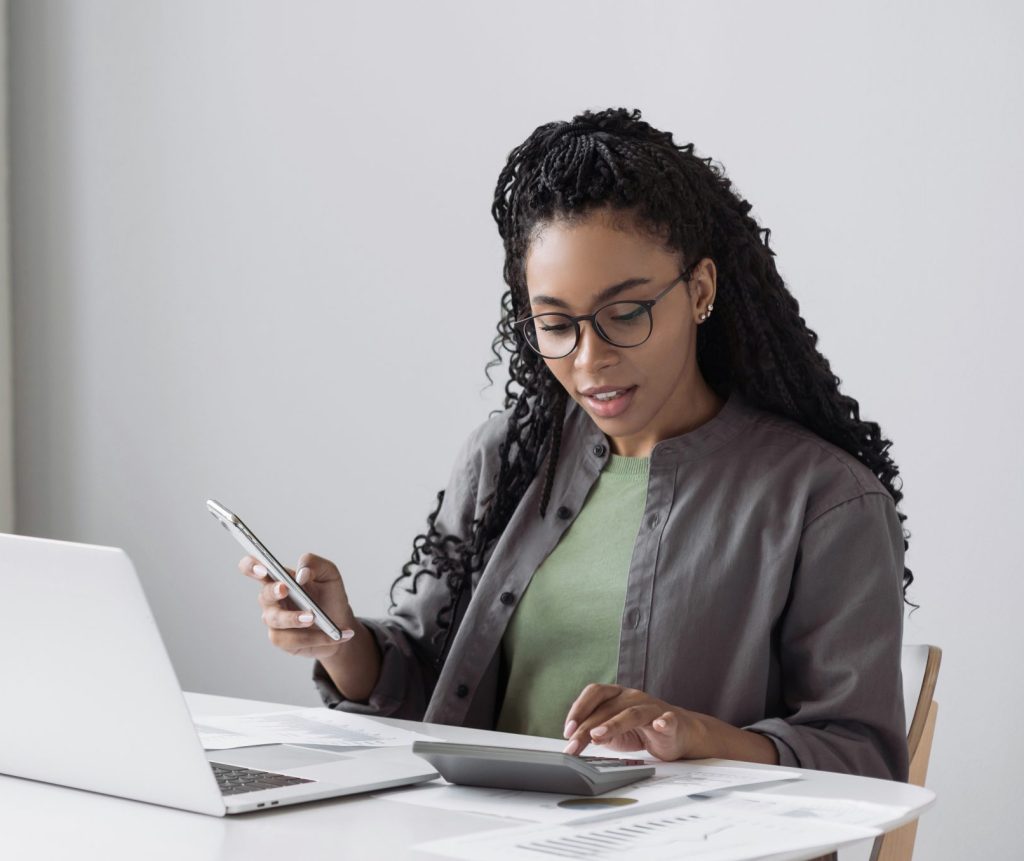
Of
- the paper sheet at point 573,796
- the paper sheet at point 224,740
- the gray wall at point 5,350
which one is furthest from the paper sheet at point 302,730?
the gray wall at point 5,350

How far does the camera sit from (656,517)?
1.57 meters

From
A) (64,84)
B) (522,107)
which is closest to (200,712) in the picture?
(522,107)

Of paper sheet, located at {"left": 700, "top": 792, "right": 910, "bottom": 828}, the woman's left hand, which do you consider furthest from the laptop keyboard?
paper sheet, located at {"left": 700, "top": 792, "right": 910, "bottom": 828}

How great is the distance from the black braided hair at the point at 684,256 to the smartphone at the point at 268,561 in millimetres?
413

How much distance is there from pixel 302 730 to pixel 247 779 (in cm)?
28

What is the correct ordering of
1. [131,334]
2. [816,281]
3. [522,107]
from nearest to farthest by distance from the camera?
1. [816,281]
2. [522,107]
3. [131,334]

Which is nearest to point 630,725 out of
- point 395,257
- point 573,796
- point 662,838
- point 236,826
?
point 573,796

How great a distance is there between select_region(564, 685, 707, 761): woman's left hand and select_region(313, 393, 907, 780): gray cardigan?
5.6 inches

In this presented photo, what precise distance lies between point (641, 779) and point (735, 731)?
0.63 ft

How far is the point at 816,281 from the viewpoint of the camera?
2.47 meters

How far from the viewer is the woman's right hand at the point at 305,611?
1.39m

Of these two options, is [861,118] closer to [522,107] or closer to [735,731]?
[522,107]

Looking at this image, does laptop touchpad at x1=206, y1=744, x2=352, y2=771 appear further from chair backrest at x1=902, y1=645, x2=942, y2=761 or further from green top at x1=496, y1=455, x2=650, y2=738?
chair backrest at x1=902, y1=645, x2=942, y2=761

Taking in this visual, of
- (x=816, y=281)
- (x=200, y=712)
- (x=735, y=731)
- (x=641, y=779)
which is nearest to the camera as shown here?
(x=641, y=779)
